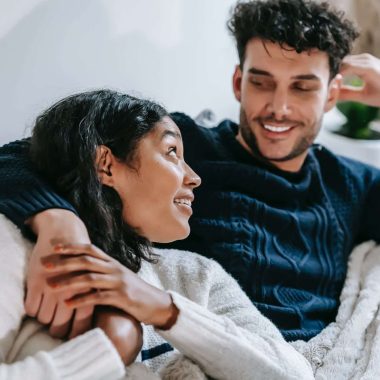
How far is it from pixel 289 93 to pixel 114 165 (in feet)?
2.07

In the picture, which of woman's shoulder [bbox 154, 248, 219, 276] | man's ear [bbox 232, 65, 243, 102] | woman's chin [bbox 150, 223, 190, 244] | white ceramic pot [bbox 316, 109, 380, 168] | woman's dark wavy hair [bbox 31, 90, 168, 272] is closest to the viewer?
woman's dark wavy hair [bbox 31, 90, 168, 272]

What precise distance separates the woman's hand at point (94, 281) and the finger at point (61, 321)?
0.02 meters

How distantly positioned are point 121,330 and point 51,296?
0.11 m

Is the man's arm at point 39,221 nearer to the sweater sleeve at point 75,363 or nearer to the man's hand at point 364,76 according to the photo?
the sweater sleeve at point 75,363

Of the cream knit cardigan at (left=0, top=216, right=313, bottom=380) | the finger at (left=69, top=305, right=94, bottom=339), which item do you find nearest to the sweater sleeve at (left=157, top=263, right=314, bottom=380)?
the cream knit cardigan at (left=0, top=216, right=313, bottom=380)

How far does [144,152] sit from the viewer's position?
1.14 meters

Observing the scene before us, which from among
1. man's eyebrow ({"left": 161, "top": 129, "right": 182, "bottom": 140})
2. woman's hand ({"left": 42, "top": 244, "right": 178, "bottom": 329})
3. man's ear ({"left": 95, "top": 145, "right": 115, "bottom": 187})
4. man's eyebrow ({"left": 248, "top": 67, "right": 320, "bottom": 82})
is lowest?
woman's hand ({"left": 42, "top": 244, "right": 178, "bottom": 329})

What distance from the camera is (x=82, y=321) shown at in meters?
0.94

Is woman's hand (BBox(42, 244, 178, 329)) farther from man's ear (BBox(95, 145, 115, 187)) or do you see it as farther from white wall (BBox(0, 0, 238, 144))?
white wall (BBox(0, 0, 238, 144))

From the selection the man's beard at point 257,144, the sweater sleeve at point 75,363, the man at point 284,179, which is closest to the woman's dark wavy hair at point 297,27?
the man at point 284,179

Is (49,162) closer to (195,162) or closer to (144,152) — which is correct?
(144,152)

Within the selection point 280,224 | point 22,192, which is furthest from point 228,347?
point 280,224

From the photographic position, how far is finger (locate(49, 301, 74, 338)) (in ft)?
3.06

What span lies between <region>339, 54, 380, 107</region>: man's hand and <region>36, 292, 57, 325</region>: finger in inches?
44.9
